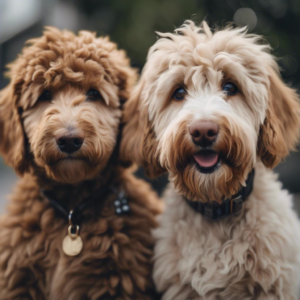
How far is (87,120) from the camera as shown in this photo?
2.55 meters

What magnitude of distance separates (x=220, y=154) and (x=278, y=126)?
1.80ft

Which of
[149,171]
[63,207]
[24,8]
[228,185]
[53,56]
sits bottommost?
[24,8]

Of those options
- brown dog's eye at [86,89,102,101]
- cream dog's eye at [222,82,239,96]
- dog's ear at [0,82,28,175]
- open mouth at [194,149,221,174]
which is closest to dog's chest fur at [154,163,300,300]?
open mouth at [194,149,221,174]

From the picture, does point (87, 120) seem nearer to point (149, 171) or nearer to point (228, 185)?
point (149, 171)

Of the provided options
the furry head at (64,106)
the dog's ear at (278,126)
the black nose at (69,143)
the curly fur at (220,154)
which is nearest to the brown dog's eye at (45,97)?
the furry head at (64,106)

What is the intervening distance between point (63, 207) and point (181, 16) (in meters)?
4.02

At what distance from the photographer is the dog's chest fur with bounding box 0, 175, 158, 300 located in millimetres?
2604

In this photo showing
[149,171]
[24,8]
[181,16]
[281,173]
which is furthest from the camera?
[24,8]

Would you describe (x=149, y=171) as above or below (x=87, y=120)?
below

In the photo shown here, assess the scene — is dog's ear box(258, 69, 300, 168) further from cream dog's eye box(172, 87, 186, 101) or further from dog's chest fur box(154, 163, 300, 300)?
cream dog's eye box(172, 87, 186, 101)

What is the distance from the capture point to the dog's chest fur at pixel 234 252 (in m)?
2.41

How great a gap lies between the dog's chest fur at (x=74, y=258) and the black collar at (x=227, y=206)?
48cm

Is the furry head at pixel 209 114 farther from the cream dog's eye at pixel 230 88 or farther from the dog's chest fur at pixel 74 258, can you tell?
the dog's chest fur at pixel 74 258

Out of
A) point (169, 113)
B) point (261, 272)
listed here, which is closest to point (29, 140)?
point (169, 113)
